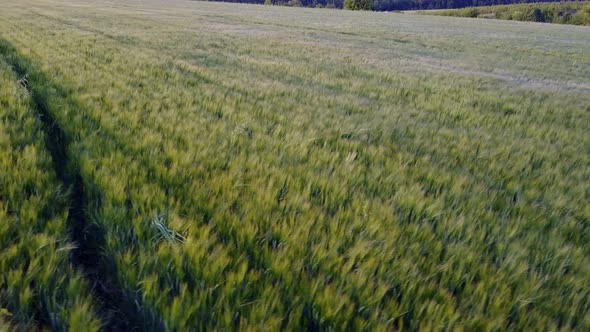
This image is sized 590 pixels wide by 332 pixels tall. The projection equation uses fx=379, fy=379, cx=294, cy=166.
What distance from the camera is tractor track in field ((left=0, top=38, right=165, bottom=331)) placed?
156 cm

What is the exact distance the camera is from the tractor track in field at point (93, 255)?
156cm

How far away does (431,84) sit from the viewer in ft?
31.8

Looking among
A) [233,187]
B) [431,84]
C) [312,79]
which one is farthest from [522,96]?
[233,187]

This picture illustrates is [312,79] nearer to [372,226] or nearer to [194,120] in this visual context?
[194,120]

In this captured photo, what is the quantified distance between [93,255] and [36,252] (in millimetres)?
397

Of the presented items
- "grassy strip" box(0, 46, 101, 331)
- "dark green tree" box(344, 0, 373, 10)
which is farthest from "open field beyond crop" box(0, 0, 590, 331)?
"dark green tree" box(344, 0, 373, 10)

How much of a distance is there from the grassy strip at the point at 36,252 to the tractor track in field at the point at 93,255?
74 mm

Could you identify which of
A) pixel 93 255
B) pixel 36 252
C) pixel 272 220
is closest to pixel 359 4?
pixel 272 220

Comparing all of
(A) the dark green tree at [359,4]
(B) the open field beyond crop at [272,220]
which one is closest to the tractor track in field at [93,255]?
(B) the open field beyond crop at [272,220]

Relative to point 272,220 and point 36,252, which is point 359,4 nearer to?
point 272,220

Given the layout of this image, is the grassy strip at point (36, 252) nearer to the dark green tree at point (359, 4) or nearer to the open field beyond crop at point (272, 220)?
the open field beyond crop at point (272, 220)

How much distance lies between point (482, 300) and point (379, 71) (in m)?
10.4

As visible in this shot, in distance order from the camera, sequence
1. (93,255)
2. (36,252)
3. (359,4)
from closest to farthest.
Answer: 1. (36,252)
2. (93,255)
3. (359,4)

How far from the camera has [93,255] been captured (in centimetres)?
202
